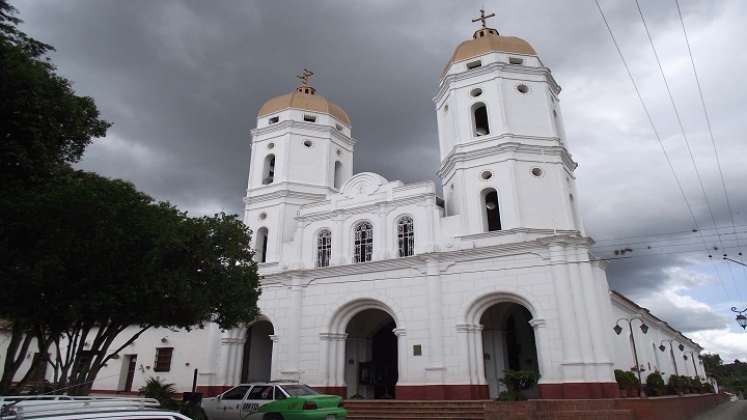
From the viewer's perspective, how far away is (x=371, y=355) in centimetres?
2492

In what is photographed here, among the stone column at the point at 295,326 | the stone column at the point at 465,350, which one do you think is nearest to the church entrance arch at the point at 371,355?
the stone column at the point at 295,326

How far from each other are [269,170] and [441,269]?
491 inches

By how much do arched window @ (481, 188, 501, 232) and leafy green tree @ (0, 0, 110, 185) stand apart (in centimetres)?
1632

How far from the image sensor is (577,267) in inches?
732

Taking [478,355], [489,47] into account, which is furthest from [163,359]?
[489,47]

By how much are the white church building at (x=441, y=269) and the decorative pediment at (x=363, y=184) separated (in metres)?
0.08

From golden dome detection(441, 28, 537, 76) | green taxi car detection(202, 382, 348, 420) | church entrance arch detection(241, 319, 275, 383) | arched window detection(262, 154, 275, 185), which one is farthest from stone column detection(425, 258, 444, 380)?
arched window detection(262, 154, 275, 185)

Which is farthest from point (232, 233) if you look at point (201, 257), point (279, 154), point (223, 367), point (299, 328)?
point (279, 154)

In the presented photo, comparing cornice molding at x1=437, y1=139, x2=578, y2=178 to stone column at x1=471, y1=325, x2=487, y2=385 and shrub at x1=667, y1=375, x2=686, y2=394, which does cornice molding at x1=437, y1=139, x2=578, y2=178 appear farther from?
shrub at x1=667, y1=375, x2=686, y2=394

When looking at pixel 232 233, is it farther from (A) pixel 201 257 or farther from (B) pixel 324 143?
(B) pixel 324 143

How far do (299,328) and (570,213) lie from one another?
12.7 meters

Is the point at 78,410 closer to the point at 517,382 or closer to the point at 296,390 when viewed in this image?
the point at 296,390

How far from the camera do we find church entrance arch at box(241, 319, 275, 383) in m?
25.1

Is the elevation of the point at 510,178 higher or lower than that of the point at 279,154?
lower
